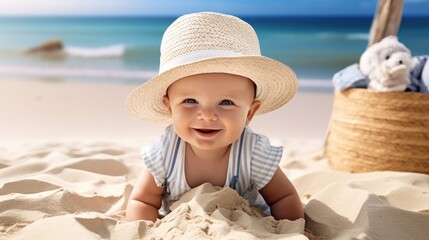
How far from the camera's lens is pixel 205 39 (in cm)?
182

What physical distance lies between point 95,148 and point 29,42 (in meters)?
12.6

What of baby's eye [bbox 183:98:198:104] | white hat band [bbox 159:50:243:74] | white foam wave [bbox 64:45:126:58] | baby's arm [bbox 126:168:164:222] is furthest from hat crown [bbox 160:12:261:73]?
white foam wave [bbox 64:45:126:58]

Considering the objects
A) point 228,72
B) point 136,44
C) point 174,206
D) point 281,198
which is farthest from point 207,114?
point 136,44

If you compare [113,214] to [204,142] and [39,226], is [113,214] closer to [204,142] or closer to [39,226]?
[39,226]

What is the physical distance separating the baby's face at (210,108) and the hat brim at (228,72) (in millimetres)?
38

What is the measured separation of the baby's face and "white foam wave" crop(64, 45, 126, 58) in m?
10.8

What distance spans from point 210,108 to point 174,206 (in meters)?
0.41

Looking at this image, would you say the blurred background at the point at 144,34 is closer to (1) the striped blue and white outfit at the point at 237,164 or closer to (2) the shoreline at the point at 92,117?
(2) the shoreline at the point at 92,117

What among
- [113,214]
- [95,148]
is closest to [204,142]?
[113,214]

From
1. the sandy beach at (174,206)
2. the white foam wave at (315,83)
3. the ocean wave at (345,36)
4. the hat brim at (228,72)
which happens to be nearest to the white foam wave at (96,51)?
the white foam wave at (315,83)

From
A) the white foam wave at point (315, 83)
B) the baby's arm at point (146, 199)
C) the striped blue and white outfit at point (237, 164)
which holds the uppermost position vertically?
the striped blue and white outfit at point (237, 164)

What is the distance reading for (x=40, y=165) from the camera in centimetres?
272

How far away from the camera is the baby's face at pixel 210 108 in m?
→ 1.78

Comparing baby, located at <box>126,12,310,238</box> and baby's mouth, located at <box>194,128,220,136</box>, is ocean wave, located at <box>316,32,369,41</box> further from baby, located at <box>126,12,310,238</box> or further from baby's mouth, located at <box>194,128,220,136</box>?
baby's mouth, located at <box>194,128,220,136</box>
